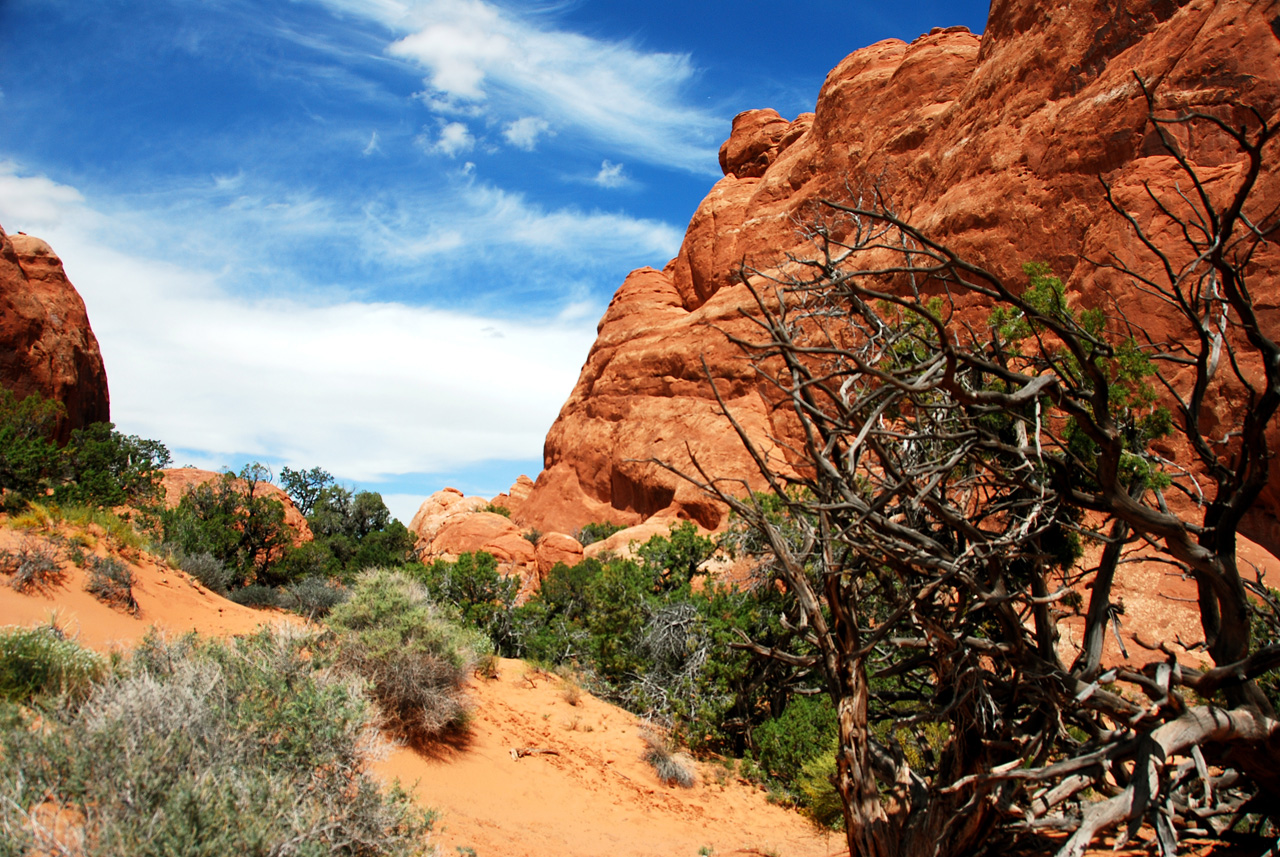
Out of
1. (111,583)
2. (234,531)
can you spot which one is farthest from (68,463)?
(111,583)

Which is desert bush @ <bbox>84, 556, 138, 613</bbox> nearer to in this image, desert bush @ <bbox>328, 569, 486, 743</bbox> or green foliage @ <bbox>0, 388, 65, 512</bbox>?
desert bush @ <bbox>328, 569, 486, 743</bbox>

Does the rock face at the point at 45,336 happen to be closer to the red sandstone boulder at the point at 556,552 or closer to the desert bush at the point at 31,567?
the red sandstone boulder at the point at 556,552

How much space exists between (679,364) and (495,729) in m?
26.8

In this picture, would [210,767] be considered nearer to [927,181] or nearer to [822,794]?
[822,794]

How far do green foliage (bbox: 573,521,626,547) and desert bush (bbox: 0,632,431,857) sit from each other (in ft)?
93.2

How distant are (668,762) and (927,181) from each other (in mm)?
25792

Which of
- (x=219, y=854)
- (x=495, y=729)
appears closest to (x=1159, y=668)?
(x=219, y=854)

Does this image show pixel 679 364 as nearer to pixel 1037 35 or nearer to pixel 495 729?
pixel 1037 35

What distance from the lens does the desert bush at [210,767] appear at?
3166 millimetres

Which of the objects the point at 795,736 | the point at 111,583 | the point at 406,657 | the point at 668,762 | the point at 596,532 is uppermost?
the point at 596,532

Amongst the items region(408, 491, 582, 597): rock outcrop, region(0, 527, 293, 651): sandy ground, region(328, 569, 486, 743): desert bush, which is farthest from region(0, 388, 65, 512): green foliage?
region(408, 491, 582, 597): rock outcrop

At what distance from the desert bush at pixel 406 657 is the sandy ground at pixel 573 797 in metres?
0.41

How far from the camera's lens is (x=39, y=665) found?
5.07 meters

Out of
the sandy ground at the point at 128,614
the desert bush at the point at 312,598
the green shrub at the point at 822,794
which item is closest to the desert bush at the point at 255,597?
the desert bush at the point at 312,598
